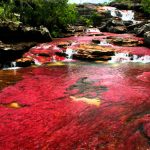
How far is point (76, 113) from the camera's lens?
31.9 feet

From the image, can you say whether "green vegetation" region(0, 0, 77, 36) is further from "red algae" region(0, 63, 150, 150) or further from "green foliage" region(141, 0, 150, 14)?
"green foliage" region(141, 0, 150, 14)

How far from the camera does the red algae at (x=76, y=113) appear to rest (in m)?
7.67

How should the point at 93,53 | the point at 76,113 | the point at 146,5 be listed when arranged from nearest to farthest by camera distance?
the point at 76,113, the point at 93,53, the point at 146,5

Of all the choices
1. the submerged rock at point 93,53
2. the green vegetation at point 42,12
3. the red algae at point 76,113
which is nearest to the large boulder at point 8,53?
the red algae at point 76,113

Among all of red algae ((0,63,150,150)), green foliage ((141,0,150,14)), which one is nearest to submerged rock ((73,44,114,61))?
red algae ((0,63,150,150))

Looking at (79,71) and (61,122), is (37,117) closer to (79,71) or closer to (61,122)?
(61,122)

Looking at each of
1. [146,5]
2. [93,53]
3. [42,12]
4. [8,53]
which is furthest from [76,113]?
[146,5]

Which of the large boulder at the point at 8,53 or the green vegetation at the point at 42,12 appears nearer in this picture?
the large boulder at the point at 8,53

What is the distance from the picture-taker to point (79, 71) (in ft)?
54.1

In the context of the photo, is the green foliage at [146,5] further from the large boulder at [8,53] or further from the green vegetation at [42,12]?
the large boulder at [8,53]

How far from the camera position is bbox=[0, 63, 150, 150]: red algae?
7668mm

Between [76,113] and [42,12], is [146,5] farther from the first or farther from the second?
[76,113]

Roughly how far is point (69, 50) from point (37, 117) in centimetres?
1265

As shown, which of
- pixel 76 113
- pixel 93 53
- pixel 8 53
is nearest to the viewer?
pixel 76 113
